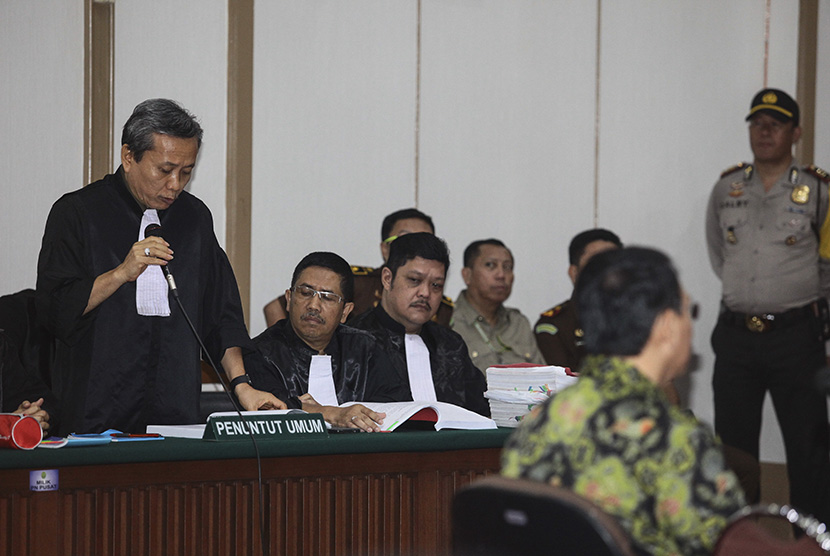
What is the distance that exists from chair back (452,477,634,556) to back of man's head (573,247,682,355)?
29cm

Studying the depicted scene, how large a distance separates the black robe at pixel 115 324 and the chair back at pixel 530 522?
1.49 metres

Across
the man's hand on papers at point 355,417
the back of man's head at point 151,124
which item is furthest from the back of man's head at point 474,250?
the back of man's head at point 151,124

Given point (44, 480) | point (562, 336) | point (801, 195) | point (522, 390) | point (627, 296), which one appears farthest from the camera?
point (801, 195)

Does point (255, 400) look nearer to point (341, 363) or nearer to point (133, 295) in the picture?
point (133, 295)

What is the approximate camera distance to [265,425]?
8.23 feet

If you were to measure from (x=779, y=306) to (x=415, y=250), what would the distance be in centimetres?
208

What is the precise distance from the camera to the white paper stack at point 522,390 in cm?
304

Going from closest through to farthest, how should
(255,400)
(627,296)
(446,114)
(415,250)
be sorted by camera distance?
1. (627,296)
2. (255,400)
3. (415,250)
4. (446,114)

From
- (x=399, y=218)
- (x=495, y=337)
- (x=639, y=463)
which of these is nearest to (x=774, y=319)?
(x=495, y=337)

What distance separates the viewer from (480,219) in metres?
5.44

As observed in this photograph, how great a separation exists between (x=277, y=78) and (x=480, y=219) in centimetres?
130

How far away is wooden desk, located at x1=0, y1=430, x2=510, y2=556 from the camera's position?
2.16 metres

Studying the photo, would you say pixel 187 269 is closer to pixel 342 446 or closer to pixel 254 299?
pixel 342 446

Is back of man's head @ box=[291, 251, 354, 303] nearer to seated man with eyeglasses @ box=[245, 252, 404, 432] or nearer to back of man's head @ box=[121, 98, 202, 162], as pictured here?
seated man with eyeglasses @ box=[245, 252, 404, 432]
